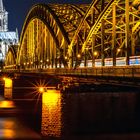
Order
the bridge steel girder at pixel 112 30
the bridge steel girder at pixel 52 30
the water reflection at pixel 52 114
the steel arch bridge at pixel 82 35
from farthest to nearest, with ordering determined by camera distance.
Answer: the bridge steel girder at pixel 52 30 → the water reflection at pixel 52 114 → the steel arch bridge at pixel 82 35 → the bridge steel girder at pixel 112 30

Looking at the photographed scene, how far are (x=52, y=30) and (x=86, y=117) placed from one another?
38399mm

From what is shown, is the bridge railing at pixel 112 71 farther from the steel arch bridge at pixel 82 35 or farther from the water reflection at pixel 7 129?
the water reflection at pixel 7 129

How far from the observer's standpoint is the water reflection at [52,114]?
166 ft

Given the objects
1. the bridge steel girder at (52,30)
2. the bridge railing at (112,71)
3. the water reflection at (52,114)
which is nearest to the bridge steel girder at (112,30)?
the bridge railing at (112,71)

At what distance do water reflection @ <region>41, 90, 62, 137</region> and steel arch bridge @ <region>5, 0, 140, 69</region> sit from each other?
17.0 ft

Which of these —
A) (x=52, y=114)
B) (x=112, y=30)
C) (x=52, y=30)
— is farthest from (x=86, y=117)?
(x=52, y=30)

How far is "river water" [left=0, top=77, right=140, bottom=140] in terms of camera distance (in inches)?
1997

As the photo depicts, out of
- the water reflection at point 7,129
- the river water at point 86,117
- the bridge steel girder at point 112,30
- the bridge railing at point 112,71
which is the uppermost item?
the bridge steel girder at point 112,30

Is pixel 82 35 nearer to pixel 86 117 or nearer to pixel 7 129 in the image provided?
pixel 7 129

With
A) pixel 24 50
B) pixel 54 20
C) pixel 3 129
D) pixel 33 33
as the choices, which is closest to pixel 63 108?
pixel 3 129

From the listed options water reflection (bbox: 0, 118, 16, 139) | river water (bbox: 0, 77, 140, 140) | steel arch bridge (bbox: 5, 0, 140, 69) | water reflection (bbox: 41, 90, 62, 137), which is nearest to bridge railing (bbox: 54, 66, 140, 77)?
steel arch bridge (bbox: 5, 0, 140, 69)

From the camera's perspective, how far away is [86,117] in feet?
176

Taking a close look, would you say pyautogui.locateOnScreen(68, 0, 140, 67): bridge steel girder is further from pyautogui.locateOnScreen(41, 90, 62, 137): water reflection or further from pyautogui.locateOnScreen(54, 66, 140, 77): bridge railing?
pyautogui.locateOnScreen(41, 90, 62, 137): water reflection

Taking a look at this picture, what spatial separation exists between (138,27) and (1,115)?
119 feet
